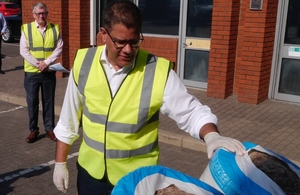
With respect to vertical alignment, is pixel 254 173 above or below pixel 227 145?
below

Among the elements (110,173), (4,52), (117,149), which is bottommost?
(4,52)

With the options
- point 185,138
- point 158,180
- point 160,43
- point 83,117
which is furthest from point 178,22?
point 158,180

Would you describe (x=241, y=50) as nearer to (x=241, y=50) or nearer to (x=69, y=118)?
(x=241, y=50)

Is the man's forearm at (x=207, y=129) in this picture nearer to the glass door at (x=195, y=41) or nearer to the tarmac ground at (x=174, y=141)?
the tarmac ground at (x=174, y=141)

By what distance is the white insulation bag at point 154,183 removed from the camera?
1.73m

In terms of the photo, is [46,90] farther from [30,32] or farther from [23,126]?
[23,126]

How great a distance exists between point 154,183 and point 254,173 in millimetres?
506

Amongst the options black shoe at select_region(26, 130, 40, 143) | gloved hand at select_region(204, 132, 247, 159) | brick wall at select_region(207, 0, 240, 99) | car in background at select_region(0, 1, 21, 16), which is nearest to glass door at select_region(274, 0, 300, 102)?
brick wall at select_region(207, 0, 240, 99)

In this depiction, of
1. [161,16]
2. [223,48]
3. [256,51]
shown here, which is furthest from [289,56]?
[161,16]

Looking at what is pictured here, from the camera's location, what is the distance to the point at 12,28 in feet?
69.3

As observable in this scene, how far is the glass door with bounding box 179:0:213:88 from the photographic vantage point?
8.77 meters

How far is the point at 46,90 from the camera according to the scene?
6047 millimetres

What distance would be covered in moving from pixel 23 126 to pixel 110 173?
501 centimetres

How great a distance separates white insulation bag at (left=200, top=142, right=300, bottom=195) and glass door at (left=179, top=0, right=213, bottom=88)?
6.85 metres
